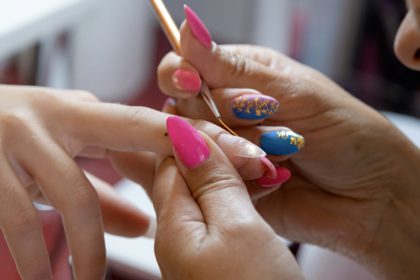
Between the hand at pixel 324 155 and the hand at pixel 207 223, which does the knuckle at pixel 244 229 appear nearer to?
the hand at pixel 207 223

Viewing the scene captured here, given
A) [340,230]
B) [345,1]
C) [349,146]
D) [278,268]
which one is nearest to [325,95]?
[349,146]

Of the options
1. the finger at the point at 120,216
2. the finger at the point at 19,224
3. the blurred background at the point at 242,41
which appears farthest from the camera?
the blurred background at the point at 242,41

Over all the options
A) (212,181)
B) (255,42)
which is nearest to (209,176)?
(212,181)

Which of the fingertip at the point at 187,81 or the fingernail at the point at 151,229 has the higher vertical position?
the fingertip at the point at 187,81

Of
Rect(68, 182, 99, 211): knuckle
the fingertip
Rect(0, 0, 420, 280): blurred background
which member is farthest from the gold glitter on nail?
Rect(0, 0, 420, 280): blurred background

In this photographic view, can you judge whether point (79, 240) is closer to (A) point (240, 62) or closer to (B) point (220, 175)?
(B) point (220, 175)

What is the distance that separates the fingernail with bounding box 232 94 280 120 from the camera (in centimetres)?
66

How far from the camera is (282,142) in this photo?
65cm

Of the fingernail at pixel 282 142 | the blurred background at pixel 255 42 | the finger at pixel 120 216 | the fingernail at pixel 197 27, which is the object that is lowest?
the blurred background at pixel 255 42

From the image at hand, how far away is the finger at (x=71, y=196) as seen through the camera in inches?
23.7

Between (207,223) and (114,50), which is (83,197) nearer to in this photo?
(207,223)

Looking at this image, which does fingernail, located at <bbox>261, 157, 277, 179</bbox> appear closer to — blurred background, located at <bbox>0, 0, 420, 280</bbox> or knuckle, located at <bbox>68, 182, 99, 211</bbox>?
knuckle, located at <bbox>68, 182, 99, 211</bbox>

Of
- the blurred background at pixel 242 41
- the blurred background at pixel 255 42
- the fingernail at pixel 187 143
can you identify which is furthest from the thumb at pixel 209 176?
the blurred background at pixel 255 42

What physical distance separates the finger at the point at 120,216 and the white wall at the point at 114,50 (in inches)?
30.8
